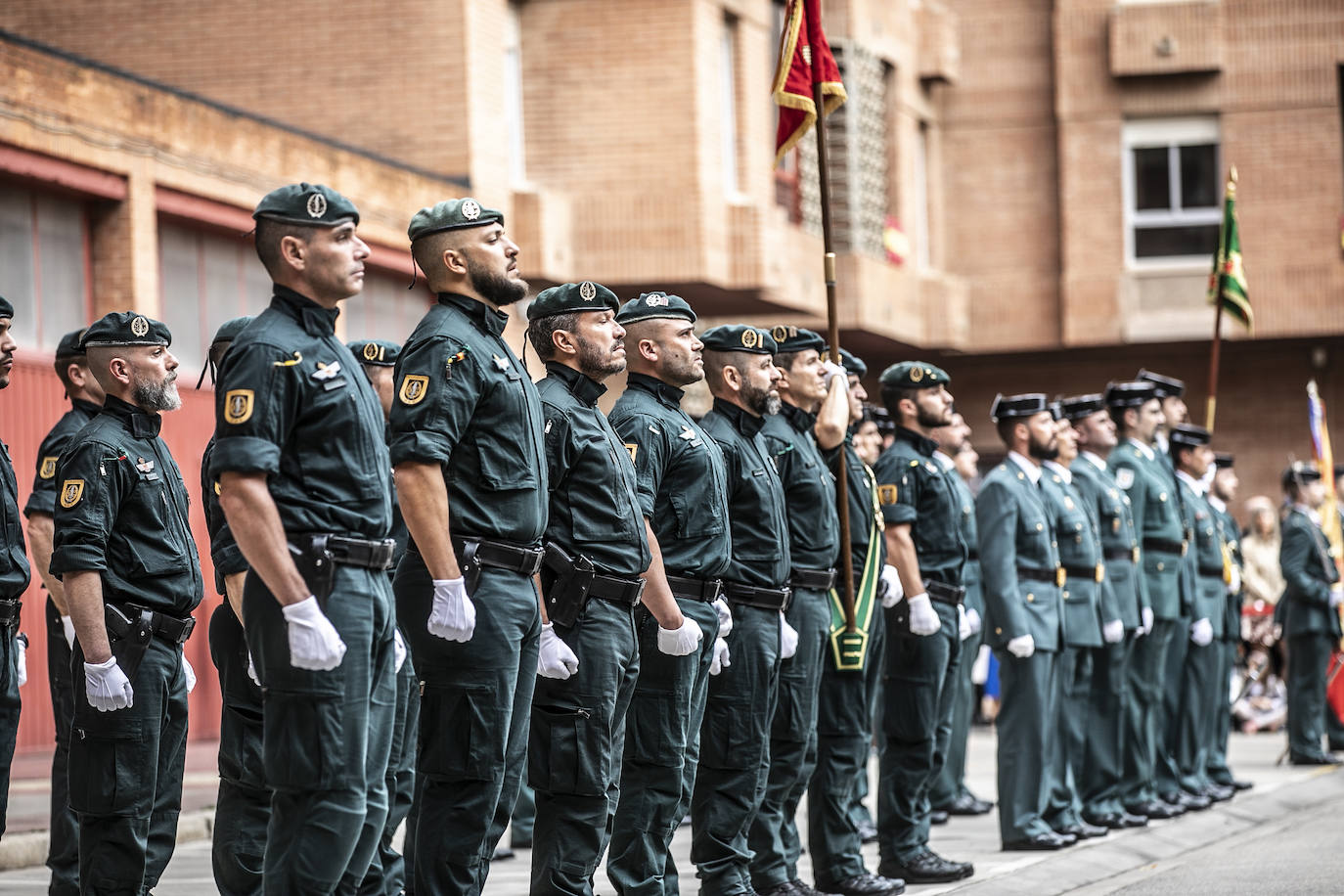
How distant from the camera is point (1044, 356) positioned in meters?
32.5

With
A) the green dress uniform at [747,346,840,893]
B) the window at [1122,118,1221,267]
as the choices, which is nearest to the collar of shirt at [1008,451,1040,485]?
the green dress uniform at [747,346,840,893]

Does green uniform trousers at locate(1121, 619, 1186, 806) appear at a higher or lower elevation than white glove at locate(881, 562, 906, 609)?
lower

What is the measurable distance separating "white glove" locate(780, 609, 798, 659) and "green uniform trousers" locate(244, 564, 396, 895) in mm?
3046

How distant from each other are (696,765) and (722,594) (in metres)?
0.76

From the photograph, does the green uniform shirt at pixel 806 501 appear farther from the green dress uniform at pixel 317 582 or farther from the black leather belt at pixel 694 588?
the green dress uniform at pixel 317 582

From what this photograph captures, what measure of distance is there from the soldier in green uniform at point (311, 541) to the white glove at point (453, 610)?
273 mm

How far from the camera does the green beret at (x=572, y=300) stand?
25.7ft

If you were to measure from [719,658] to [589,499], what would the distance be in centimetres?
133

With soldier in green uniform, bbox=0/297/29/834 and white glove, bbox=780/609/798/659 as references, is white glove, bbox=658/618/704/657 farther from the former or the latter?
soldier in green uniform, bbox=0/297/29/834

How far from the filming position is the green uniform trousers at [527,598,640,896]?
7.26m

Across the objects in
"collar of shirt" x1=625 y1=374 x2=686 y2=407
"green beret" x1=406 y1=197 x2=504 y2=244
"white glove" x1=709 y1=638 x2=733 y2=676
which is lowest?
"white glove" x1=709 y1=638 x2=733 y2=676

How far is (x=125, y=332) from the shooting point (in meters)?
8.09

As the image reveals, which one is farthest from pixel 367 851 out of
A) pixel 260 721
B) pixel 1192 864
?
pixel 1192 864

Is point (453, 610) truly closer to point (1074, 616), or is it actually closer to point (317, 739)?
point (317, 739)
